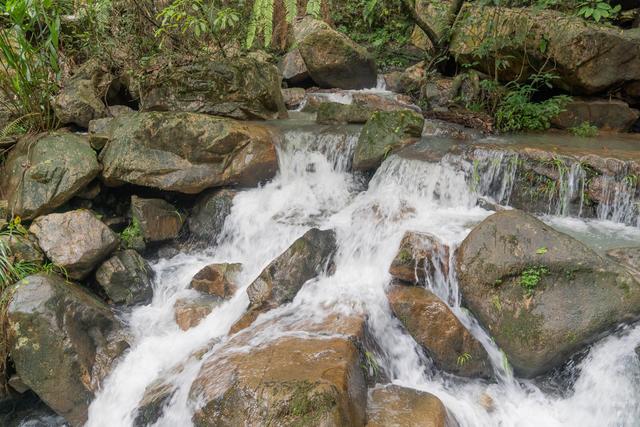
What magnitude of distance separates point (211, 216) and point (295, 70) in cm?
555

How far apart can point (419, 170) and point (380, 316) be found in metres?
2.45

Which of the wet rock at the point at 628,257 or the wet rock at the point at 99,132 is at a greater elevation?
the wet rock at the point at 628,257

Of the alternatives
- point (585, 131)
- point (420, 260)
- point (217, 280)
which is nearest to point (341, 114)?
point (217, 280)

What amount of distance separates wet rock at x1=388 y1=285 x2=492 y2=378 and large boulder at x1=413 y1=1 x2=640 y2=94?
17.9 feet

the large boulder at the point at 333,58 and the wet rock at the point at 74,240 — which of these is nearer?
the wet rock at the point at 74,240

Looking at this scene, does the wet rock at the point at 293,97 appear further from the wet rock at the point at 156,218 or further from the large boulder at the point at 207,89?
the wet rock at the point at 156,218

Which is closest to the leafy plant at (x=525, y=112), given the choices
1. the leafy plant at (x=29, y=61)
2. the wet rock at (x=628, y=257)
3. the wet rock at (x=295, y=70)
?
the wet rock at (x=628, y=257)

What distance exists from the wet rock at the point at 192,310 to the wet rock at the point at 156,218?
1.27 meters

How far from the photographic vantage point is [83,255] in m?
4.80

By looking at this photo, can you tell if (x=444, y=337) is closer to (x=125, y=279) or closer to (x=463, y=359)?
(x=463, y=359)

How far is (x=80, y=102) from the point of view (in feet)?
22.1

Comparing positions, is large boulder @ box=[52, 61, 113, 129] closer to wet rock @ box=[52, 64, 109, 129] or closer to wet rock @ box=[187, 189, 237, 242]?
wet rock @ box=[52, 64, 109, 129]

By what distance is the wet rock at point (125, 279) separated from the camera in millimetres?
4977

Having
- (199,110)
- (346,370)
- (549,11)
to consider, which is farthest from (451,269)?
(549,11)
